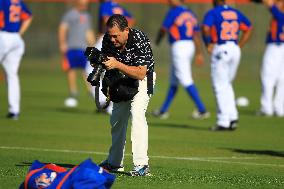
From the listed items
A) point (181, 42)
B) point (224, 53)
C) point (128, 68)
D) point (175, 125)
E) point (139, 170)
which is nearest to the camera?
point (128, 68)

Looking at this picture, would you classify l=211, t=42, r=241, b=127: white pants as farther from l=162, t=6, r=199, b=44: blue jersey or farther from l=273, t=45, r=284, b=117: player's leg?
l=273, t=45, r=284, b=117: player's leg

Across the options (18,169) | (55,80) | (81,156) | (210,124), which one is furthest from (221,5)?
(55,80)

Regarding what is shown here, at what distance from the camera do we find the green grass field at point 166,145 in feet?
40.8

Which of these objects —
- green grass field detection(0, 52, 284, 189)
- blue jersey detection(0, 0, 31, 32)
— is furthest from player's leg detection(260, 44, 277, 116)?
blue jersey detection(0, 0, 31, 32)

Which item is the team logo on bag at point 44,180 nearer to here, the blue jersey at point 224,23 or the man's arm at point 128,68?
the man's arm at point 128,68

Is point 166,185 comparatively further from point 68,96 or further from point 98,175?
point 68,96

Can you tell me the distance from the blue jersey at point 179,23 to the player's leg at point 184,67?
18 centimetres

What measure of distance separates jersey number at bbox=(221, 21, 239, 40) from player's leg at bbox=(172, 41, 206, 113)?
264 centimetres

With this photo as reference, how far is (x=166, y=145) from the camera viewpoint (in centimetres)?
1681

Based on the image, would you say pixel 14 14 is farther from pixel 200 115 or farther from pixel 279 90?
pixel 279 90

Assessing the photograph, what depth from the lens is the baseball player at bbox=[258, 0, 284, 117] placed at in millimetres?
23375

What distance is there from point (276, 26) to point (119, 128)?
1146cm

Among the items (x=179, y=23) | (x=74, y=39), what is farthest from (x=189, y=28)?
(x=74, y=39)

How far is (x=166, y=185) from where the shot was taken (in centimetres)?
1169
